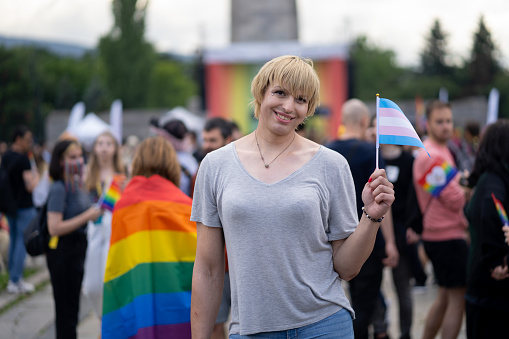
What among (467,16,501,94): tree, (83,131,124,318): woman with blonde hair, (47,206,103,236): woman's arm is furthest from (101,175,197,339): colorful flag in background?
(467,16,501,94): tree

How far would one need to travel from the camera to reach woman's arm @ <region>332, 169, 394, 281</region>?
2.67 meters

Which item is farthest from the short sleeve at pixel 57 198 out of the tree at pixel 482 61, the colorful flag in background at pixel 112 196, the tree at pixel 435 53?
the tree at pixel 435 53

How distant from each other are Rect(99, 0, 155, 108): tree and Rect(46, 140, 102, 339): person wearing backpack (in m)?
53.7

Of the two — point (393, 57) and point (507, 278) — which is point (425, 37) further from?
point (507, 278)

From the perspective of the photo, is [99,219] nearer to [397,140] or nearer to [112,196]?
[112,196]

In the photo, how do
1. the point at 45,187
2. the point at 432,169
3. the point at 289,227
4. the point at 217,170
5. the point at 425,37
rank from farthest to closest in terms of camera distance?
1. the point at 425,37
2. the point at 45,187
3. the point at 432,169
4. the point at 217,170
5. the point at 289,227

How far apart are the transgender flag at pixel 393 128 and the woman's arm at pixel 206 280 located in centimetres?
81

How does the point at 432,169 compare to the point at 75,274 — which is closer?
the point at 75,274

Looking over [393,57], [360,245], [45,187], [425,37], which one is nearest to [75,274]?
[360,245]

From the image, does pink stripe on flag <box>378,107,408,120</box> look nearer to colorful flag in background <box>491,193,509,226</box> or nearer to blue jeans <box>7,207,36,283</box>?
colorful flag in background <box>491,193,509,226</box>

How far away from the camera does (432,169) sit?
5.78 meters

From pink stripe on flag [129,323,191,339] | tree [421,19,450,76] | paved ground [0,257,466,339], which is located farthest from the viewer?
tree [421,19,450,76]

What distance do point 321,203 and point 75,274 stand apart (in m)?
3.09

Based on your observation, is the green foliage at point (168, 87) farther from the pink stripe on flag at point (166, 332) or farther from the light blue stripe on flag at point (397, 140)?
the light blue stripe on flag at point (397, 140)
